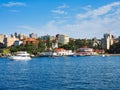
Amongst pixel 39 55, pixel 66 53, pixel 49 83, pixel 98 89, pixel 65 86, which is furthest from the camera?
pixel 66 53

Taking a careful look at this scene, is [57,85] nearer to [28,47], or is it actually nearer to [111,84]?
[111,84]

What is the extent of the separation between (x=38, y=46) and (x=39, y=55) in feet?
71.8

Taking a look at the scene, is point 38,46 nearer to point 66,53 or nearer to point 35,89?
point 66,53

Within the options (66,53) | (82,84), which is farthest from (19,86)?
(66,53)

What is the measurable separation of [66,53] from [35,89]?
155267 mm

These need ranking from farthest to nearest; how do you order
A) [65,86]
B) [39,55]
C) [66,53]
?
[66,53] → [39,55] → [65,86]

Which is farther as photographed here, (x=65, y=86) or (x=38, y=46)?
(x=38, y=46)

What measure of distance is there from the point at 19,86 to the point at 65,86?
4.75m

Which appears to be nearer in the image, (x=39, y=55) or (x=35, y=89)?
(x=35, y=89)

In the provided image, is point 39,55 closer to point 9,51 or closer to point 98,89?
point 9,51

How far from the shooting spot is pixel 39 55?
175000 mm

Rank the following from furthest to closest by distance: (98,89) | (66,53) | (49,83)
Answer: (66,53)
(49,83)
(98,89)

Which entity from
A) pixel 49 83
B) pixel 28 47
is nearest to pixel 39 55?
pixel 28 47

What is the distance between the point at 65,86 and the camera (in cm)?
3566
